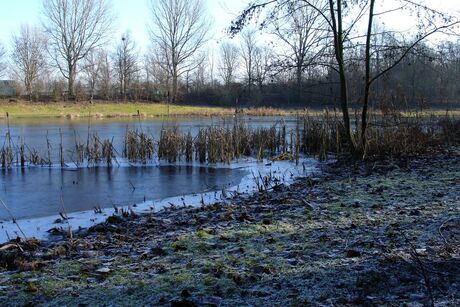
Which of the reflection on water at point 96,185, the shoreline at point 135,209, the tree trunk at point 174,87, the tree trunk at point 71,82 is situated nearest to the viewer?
the shoreline at point 135,209

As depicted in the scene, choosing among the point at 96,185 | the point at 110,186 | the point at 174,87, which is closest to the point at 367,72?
the point at 110,186

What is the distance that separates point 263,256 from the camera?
13.2 ft

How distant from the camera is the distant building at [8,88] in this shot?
4707 centimetres

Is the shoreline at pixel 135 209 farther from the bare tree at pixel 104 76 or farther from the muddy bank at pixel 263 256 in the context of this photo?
the bare tree at pixel 104 76

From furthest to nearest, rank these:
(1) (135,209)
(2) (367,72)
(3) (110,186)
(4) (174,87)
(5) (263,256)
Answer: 1. (4) (174,87)
2. (2) (367,72)
3. (3) (110,186)
4. (1) (135,209)
5. (5) (263,256)

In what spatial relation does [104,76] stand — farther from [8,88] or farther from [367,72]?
[367,72]

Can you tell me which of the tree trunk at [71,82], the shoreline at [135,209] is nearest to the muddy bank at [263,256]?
the shoreline at [135,209]

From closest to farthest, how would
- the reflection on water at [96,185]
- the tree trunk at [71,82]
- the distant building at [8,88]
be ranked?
1. the reflection on water at [96,185]
2. the distant building at [8,88]
3. the tree trunk at [71,82]

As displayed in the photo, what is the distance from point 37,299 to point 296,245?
2.18 m

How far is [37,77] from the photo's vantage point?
1992 inches

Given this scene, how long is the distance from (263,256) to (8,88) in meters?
51.8

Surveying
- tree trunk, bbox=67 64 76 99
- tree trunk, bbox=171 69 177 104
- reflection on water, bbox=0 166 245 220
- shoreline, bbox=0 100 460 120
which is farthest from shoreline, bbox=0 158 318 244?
tree trunk, bbox=67 64 76 99

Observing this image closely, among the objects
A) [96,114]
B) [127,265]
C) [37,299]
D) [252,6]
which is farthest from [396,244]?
[96,114]

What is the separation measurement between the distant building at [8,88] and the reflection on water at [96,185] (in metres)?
39.2
